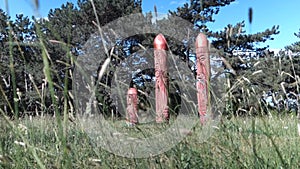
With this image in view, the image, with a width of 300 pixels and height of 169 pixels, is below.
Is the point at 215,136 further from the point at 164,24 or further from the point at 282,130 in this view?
the point at 164,24

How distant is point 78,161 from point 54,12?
1013 inches

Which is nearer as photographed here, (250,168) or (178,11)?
(250,168)

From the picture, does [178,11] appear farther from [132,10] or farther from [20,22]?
[20,22]

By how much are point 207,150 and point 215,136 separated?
65cm

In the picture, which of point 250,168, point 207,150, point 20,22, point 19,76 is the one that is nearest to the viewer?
point 250,168

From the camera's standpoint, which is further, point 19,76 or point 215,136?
point 19,76

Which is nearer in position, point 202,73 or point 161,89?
point 202,73

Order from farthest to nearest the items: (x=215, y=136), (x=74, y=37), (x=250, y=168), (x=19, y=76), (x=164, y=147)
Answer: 1. (x=74, y=37)
2. (x=19, y=76)
3. (x=215, y=136)
4. (x=164, y=147)
5. (x=250, y=168)

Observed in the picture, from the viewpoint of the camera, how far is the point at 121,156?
6.95 ft

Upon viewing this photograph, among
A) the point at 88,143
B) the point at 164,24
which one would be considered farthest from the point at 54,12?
the point at 88,143

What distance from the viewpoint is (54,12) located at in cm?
2612

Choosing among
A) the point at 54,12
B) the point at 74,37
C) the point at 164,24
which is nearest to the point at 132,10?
the point at 74,37

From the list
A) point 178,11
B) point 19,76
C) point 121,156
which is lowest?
point 121,156

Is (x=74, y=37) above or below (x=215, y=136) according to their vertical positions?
above
